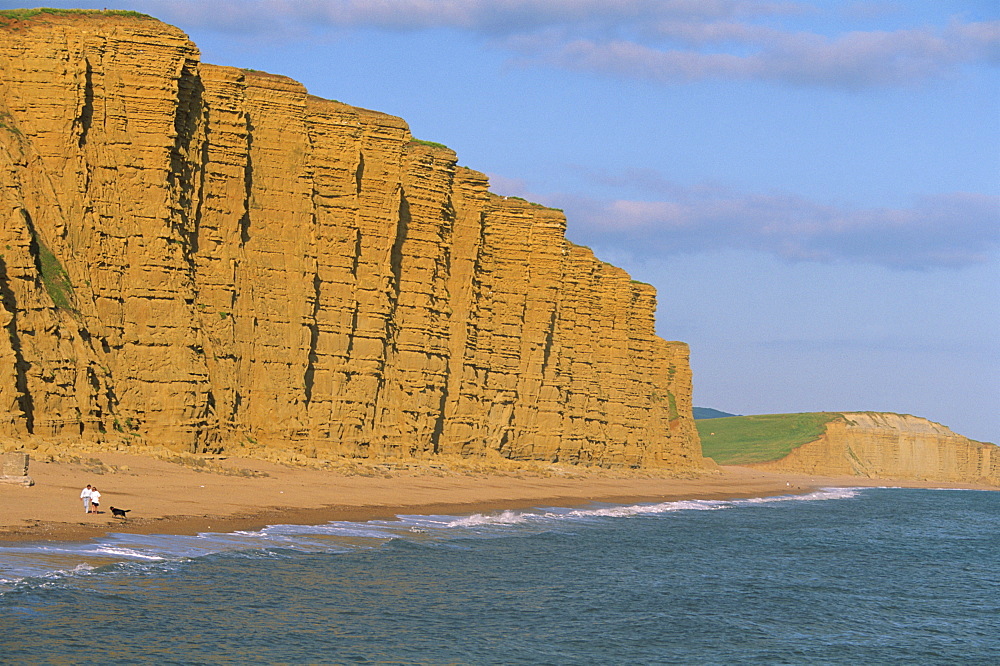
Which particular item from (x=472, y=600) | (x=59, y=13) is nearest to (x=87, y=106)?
(x=59, y=13)

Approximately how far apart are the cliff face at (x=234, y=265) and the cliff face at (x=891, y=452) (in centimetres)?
9485

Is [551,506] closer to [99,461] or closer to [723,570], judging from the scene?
[723,570]

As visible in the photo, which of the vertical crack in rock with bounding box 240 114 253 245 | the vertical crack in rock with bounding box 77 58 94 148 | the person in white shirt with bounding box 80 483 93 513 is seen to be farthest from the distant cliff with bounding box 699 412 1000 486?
the person in white shirt with bounding box 80 483 93 513

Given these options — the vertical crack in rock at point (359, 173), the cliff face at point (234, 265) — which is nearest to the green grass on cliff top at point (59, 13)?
the cliff face at point (234, 265)

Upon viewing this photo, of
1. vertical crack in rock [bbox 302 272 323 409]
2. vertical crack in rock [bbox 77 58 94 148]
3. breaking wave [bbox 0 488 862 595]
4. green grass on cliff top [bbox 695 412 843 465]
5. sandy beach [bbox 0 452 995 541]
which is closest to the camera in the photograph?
breaking wave [bbox 0 488 862 595]

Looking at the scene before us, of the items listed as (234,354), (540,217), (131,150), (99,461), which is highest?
(540,217)

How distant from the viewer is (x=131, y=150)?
37719 mm

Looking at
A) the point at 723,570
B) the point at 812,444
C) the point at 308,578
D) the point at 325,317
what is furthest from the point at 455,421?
the point at 812,444

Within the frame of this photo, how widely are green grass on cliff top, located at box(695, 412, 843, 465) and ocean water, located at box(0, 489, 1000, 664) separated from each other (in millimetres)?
116072

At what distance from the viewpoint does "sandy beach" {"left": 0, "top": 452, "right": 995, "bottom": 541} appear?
2502 cm

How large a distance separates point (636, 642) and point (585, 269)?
2228 inches

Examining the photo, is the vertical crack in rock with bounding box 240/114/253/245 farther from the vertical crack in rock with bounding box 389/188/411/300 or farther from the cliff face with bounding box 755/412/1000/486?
the cliff face with bounding box 755/412/1000/486

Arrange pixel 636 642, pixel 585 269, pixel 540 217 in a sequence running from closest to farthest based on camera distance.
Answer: pixel 636 642 → pixel 540 217 → pixel 585 269

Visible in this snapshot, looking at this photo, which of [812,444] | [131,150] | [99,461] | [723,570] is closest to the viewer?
[99,461]
